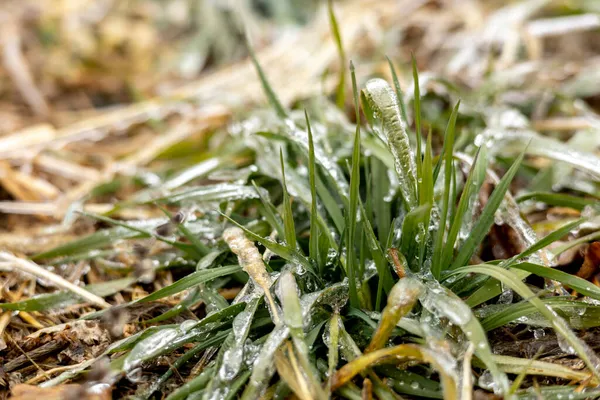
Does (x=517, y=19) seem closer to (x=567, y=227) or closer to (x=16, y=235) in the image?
(x=567, y=227)

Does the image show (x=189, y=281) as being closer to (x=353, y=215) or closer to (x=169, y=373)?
(x=169, y=373)

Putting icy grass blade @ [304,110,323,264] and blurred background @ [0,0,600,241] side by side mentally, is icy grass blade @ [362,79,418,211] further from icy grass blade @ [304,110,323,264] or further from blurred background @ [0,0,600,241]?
blurred background @ [0,0,600,241]

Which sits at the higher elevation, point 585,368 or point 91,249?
point 91,249

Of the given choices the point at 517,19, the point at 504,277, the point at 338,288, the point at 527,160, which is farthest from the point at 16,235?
the point at 517,19

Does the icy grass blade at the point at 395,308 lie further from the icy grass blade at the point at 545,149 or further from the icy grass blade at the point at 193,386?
the icy grass blade at the point at 545,149

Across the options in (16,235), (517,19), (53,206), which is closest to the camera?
(16,235)

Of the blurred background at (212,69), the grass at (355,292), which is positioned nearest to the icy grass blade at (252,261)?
the grass at (355,292)

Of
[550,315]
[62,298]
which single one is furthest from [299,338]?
[62,298]
